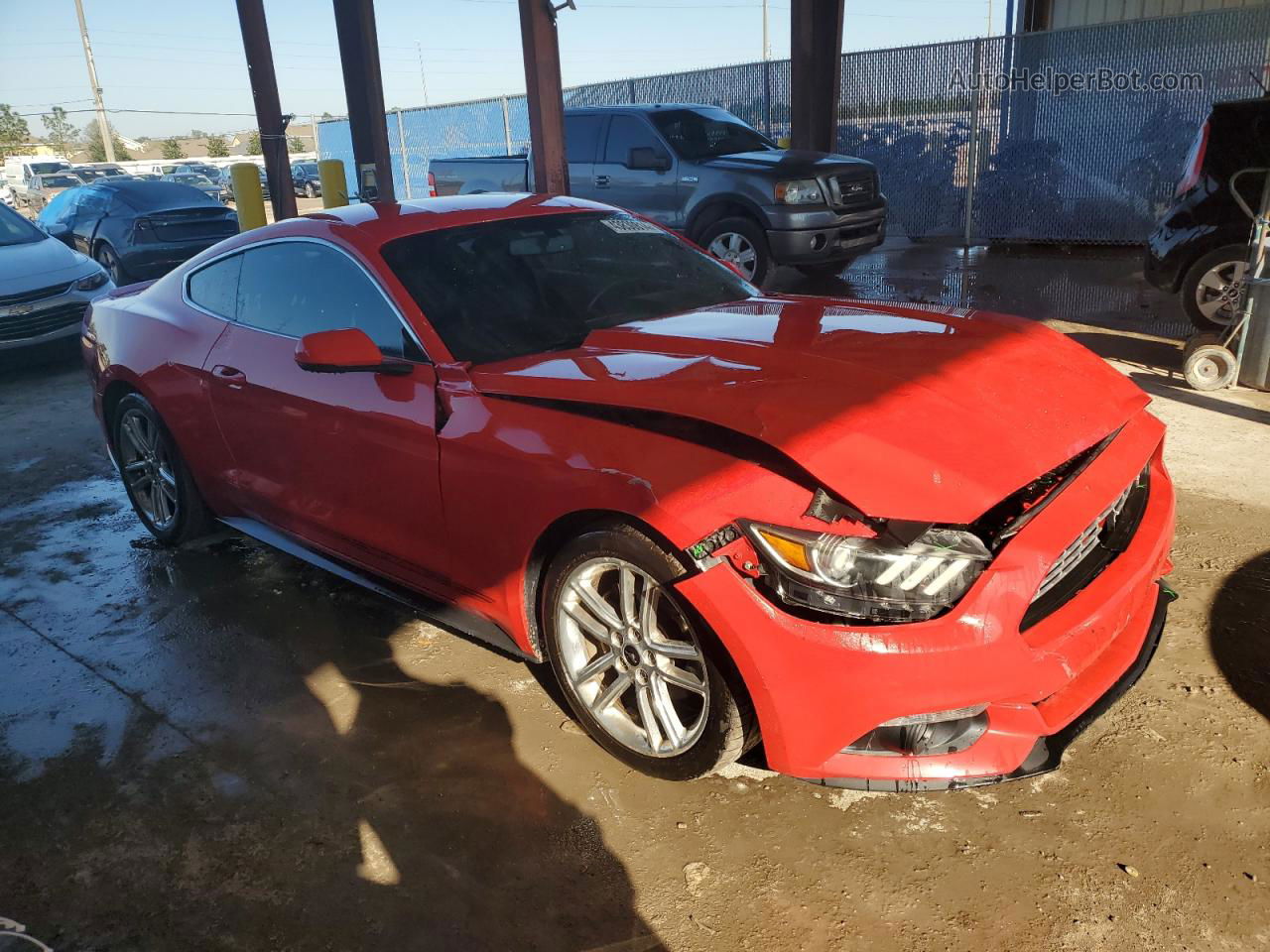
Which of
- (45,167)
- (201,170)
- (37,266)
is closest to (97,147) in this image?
(201,170)

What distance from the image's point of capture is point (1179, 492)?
4.45 m

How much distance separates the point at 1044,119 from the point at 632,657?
444 inches

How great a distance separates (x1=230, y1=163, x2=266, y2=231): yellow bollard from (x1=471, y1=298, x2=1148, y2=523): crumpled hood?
9116 mm

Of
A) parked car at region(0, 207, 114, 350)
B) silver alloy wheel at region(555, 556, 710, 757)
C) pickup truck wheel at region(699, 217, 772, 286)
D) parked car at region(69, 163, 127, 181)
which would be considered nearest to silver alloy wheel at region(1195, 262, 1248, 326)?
pickup truck wheel at region(699, 217, 772, 286)

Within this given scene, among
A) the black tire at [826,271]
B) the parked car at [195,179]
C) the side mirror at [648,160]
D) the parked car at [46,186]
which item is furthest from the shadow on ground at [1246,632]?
the parked car at [46,186]

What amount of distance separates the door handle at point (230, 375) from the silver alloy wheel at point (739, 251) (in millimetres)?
6342

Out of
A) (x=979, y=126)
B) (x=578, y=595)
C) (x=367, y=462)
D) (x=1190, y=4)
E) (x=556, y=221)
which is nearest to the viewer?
(x=578, y=595)

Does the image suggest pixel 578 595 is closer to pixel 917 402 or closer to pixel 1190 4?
pixel 917 402

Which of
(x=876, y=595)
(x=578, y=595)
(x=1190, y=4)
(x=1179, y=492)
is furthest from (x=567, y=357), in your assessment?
(x=1190, y=4)

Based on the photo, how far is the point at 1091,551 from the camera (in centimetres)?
253

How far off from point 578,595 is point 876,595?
86 centimetres

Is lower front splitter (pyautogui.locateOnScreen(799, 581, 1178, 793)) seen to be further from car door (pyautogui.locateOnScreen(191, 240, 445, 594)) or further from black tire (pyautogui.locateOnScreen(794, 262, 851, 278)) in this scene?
black tire (pyautogui.locateOnScreen(794, 262, 851, 278))

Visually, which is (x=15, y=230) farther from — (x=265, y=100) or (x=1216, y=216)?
(x=1216, y=216)

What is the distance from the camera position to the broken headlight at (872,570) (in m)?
2.21
